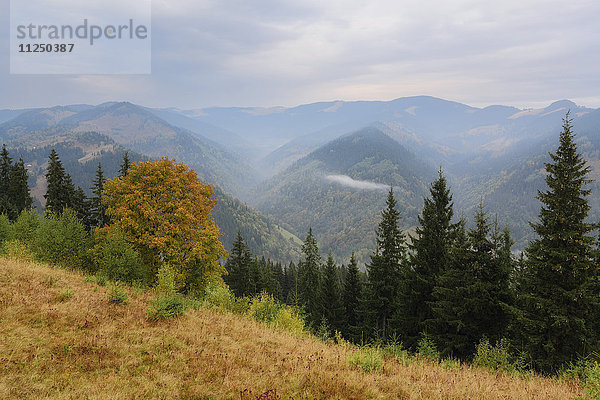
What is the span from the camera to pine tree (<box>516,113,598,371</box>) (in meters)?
14.7

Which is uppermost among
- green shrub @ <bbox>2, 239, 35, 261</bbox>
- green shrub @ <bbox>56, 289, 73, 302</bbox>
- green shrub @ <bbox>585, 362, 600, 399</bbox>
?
green shrub @ <bbox>56, 289, 73, 302</bbox>

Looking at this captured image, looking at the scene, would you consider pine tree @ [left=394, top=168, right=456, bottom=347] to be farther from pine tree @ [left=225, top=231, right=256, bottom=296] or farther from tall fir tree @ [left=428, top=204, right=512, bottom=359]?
pine tree @ [left=225, top=231, right=256, bottom=296]

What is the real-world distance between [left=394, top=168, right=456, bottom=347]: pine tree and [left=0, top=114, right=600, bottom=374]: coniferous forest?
75mm

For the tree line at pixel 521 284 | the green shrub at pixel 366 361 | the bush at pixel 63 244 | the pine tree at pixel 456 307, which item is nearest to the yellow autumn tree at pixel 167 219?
the bush at pixel 63 244

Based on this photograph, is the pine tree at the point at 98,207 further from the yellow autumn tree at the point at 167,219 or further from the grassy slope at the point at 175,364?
the grassy slope at the point at 175,364

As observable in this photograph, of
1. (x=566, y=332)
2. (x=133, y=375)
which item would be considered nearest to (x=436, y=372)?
(x=133, y=375)

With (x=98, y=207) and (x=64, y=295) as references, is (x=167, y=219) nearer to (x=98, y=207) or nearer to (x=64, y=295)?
(x=64, y=295)

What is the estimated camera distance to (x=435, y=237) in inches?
890

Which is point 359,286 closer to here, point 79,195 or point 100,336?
point 100,336

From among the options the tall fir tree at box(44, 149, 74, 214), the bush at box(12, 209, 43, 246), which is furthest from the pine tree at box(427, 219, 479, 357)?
the tall fir tree at box(44, 149, 74, 214)

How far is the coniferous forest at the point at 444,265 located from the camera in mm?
15000

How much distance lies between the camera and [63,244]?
25.8 metres

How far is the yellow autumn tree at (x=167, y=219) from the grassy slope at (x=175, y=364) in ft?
42.0

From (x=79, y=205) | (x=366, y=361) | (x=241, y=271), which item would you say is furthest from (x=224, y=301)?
(x=79, y=205)
